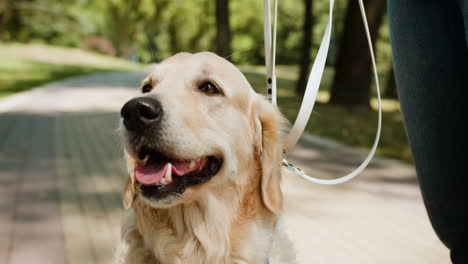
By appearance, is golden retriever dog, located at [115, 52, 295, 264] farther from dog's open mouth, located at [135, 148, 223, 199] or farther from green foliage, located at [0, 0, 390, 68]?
green foliage, located at [0, 0, 390, 68]

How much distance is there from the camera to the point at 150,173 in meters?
2.28

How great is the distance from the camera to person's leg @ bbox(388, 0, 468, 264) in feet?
6.77

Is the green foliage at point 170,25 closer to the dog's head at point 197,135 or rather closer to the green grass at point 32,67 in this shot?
the green grass at point 32,67

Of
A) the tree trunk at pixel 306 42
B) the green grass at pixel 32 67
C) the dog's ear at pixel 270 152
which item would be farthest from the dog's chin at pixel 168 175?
the tree trunk at pixel 306 42

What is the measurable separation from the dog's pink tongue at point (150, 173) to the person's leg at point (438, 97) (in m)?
1.26

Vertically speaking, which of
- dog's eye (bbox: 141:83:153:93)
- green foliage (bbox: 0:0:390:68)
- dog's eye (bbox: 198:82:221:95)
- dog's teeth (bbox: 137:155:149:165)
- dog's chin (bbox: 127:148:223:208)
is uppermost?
dog's eye (bbox: 198:82:221:95)

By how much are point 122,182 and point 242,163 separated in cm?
345

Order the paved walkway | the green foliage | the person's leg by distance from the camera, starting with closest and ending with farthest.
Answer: the person's leg, the paved walkway, the green foliage

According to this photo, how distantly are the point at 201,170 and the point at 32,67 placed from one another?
2451 cm

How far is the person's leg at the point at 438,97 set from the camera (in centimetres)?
206

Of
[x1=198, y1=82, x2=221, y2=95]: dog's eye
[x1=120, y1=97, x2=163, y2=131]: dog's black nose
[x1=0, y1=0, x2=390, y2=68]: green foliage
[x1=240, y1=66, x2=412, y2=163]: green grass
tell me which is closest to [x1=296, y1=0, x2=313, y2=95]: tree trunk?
[x1=240, y1=66, x2=412, y2=163]: green grass

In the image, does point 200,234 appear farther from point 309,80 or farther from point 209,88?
point 309,80

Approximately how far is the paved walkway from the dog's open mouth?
1.59 metres

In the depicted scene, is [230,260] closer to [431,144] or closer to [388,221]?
[431,144]
